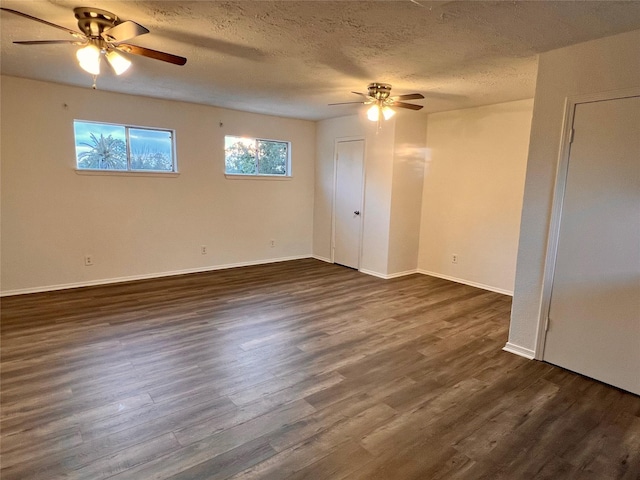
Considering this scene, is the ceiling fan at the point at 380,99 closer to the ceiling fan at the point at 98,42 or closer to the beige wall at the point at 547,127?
the beige wall at the point at 547,127

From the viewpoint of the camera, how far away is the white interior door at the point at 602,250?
2.46 meters

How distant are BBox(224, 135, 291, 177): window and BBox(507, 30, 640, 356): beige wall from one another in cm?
417

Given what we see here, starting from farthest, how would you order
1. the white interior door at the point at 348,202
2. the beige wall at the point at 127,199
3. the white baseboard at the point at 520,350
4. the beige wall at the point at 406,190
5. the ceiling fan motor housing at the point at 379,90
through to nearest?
the white interior door at the point at 348,202 < the beige wall at the point at 406,190 < the beige wall at the point at 127,199 < the ceiling fan motor housing at the point at 379,90 < the white baseboard at the point at 520,350

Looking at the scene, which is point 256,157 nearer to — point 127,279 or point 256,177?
point 256,177

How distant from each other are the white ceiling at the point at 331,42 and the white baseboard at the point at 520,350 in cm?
242

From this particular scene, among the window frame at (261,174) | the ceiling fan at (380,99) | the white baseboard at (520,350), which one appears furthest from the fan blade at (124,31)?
the white baseboard at (520,350)

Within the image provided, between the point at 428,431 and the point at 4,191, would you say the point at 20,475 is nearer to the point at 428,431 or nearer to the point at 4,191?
the point at 428,431

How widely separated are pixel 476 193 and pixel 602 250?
2.50 metres

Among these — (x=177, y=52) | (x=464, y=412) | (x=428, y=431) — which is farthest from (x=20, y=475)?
(x=177, y=52)

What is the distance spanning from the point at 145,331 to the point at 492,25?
3.72 metres

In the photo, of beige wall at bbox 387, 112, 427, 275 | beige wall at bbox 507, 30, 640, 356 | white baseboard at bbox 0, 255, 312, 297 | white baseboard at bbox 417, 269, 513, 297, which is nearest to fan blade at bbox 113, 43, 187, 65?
beige wall at bbox 507, 30, 640, 356

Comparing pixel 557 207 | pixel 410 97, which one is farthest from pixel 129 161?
pixel 557 207

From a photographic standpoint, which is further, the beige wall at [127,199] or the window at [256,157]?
the window at [256,157]

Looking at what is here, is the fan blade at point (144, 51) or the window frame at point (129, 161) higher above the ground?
the fan blade at point (144, 51)
